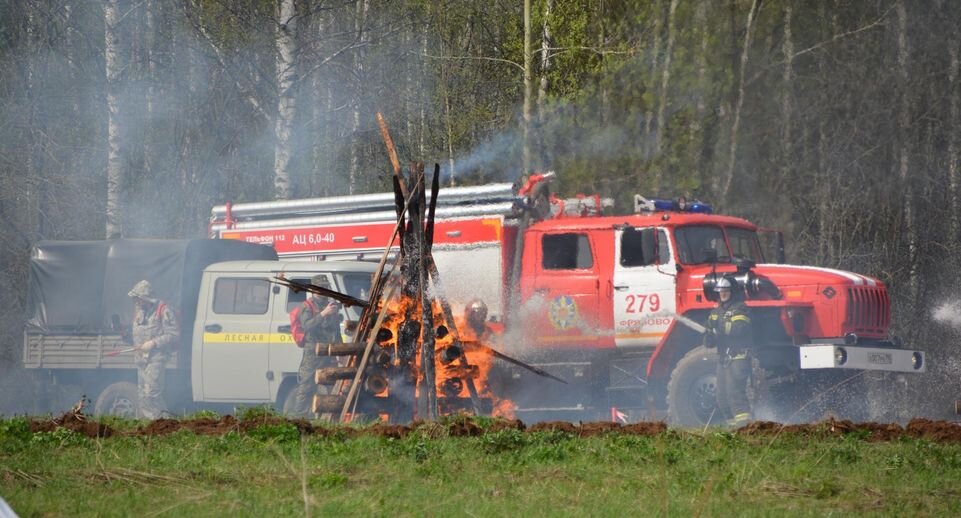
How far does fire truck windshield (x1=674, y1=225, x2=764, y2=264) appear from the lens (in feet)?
48.3

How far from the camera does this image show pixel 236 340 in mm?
15273

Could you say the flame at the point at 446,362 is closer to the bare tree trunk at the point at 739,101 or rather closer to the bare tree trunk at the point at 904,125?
the bare tree trunk at the point at 739,101

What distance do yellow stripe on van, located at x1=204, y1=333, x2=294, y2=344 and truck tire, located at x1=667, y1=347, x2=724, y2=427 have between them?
4705mm

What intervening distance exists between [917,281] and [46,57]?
18.2m

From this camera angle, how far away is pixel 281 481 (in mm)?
8297

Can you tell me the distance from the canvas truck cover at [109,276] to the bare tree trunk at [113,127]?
2850mm

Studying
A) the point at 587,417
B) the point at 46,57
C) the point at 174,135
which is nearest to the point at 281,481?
the point at 587,417

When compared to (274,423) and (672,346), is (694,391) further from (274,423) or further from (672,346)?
(274,423)

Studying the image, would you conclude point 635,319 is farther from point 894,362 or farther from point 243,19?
point 243,19

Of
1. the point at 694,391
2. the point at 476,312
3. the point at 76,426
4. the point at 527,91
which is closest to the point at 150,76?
the point at 527,91

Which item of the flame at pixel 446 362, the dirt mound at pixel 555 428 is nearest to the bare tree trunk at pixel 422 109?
the flame at pixel 446 362

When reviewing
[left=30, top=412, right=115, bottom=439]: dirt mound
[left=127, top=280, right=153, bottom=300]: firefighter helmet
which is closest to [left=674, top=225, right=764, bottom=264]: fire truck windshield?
[left=127, top=280, right=153, bottom=300]: firefighter helmet

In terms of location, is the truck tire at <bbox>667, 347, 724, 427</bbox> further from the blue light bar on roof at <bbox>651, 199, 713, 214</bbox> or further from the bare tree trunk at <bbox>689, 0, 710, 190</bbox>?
the bare tree trunk at <bbox>689, 0, 710, 190</bbox>

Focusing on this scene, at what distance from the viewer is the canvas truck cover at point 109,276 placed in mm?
16719
